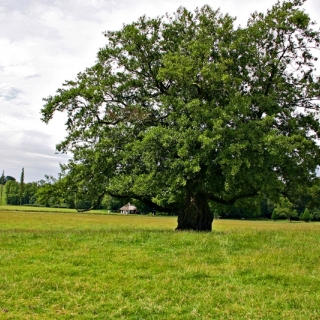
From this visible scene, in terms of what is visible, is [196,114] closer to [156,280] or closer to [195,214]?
[195,214]

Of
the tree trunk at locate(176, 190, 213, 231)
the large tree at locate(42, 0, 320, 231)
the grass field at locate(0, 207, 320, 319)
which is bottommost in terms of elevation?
the grass field at locate(0, 207, 320, 319)

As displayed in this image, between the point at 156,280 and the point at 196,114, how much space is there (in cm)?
1166

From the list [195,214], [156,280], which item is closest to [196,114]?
[195,214]

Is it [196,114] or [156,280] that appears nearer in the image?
[156,280]

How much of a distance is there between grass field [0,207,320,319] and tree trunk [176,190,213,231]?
807 centimetres

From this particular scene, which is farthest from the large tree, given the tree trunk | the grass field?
the grass field

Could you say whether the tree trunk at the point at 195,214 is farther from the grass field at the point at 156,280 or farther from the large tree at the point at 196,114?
the grass field at the point at 156,280

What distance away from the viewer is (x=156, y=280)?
9000 millimetres

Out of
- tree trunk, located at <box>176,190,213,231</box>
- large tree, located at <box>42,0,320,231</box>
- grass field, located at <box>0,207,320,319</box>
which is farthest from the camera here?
tree trunk, located at <box>176,190,213,231</box>

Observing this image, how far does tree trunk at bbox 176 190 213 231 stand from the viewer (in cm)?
2237

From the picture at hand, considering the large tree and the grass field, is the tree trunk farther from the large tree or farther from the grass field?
the grass field

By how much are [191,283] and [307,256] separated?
209 inches

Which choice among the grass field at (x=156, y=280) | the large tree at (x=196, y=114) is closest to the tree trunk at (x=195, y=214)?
the large tree at (x=196, y=114)

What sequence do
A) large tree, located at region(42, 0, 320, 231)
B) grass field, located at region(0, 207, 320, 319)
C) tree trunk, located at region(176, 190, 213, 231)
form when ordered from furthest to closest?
tree trunk, located at region(176, 190, 213, 231) → large tree, located at region(42, 0, 320, 231) → grass field, located at region(0, 207, 320, 319)
